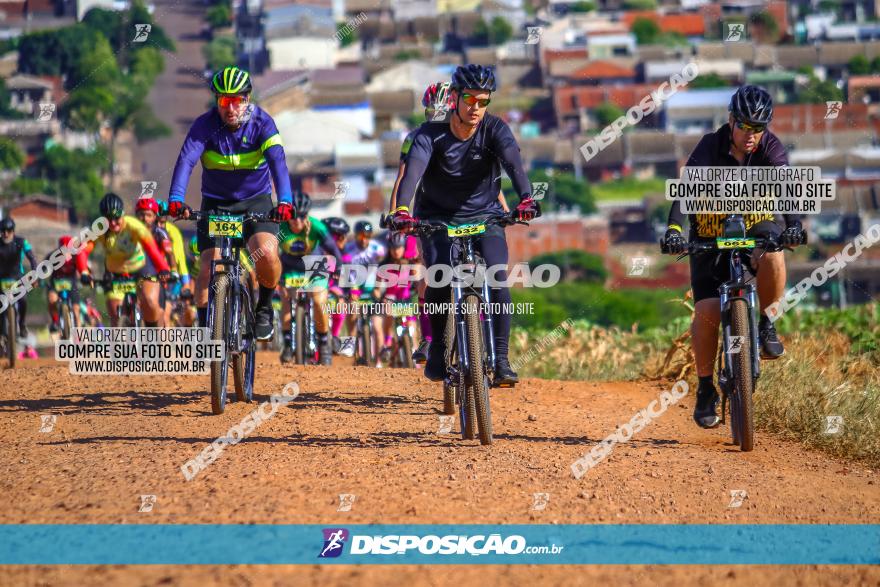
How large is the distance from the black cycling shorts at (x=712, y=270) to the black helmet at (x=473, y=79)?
71.6 inches

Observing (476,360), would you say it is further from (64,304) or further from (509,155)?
(64,304)

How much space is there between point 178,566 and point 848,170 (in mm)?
97904

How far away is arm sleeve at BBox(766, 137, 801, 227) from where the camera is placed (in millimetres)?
9102

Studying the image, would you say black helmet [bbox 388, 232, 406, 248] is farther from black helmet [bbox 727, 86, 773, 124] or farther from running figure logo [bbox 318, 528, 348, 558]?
running figure logo [bbox 318, 528, 348, 558]

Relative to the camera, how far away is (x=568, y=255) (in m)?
82.2

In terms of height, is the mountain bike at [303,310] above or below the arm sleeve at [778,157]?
below

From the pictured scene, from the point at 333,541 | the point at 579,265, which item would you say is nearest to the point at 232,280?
the point at 333,541

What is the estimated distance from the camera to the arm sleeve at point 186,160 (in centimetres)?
993

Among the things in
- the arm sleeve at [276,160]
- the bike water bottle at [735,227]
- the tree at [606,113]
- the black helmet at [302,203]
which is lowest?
the bike water bottle at [735,227]

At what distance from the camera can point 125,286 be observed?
51.0 feet

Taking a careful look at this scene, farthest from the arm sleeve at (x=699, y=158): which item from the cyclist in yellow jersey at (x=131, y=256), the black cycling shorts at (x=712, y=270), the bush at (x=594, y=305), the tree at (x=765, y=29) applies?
the tree at (x=765, y=29)

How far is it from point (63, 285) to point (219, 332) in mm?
8324

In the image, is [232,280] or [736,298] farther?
[232,280]

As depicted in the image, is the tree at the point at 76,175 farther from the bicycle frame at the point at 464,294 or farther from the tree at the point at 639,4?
the tree at the point at 639,4
